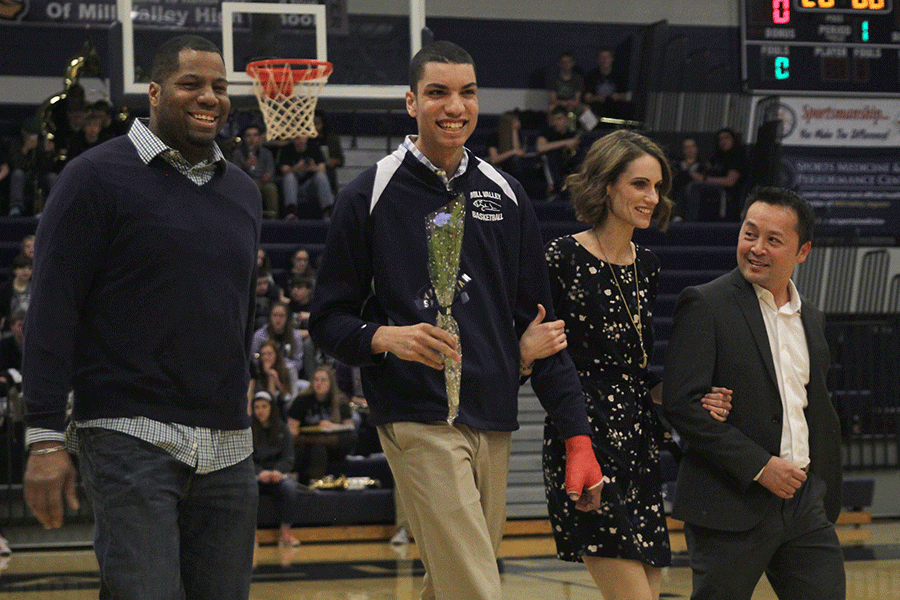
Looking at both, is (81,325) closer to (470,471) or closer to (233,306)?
(233,306)

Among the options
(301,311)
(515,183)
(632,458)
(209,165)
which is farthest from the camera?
(301,311)

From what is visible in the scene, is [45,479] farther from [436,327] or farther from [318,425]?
[318,425]

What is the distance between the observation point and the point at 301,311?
1210 cm

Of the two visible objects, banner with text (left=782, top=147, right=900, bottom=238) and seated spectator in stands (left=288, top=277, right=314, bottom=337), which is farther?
banner with text (left=782, top=147, right=900, bottom=238)

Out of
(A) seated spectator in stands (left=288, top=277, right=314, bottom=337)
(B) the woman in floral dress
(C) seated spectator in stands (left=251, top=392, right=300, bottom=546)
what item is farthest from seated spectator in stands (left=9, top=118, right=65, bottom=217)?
(B) the woman in floral dress

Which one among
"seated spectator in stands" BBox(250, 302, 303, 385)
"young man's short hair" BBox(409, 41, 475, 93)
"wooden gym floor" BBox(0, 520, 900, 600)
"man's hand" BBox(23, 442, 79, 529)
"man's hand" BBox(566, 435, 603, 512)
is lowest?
"wooden gym floor" BBox(0, 520, 900, 600)

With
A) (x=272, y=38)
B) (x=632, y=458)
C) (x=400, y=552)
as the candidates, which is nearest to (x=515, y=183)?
(x=632, y=458)

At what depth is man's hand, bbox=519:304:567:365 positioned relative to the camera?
3285 mm

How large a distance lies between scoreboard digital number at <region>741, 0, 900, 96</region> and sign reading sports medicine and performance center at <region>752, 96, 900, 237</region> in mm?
261

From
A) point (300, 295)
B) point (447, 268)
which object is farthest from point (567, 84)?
point (447, 268)

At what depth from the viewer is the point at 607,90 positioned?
17172mm

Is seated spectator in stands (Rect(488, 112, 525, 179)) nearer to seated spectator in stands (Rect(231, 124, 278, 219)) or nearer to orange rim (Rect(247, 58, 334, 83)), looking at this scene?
seated spectator in stands (Rect(231, 124, 278, 219))

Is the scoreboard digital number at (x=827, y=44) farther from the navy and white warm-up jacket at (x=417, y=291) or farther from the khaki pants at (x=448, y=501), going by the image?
the khaki pants at (x=448, y=501)

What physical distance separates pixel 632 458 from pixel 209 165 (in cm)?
175
